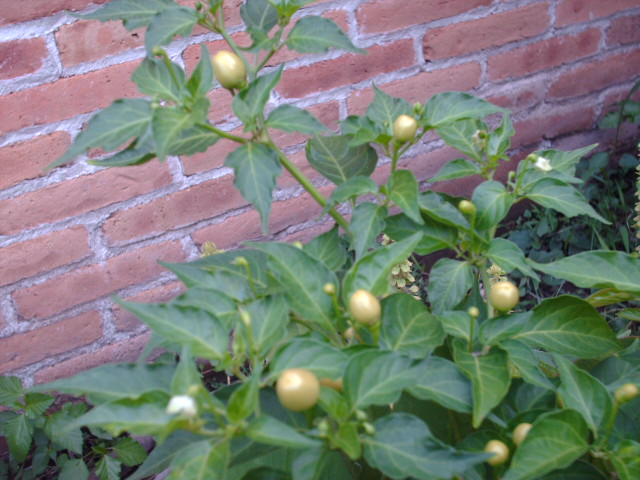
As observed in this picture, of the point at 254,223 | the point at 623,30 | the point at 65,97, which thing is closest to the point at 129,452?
the point at 254,223

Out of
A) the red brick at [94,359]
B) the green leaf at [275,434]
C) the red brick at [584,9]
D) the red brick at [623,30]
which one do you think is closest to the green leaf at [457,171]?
the green leaf at [275,434]

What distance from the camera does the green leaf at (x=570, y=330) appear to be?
0.52m

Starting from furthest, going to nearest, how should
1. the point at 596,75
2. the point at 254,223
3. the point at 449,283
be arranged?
1. the point at 596,75
2. the point at 254,223
3. the point at 449,283

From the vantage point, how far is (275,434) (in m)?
0.34

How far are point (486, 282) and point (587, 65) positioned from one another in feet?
3.95

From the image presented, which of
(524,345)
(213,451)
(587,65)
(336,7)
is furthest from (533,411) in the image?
(587,65)

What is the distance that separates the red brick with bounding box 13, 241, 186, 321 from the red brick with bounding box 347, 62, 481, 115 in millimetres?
514

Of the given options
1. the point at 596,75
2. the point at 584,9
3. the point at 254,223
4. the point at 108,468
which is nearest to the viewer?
the point at 108,468

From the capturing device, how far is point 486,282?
1.87ft

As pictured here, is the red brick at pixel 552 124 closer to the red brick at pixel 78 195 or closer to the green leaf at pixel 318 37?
the red brick at pixel 78 195

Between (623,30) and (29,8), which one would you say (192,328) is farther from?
(623,30)

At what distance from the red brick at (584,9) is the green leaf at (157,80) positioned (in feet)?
4.12

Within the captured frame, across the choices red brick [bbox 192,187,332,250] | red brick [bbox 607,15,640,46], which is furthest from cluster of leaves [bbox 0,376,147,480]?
red brick [bbox 607,15,640,46]

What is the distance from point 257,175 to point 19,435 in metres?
0.90
